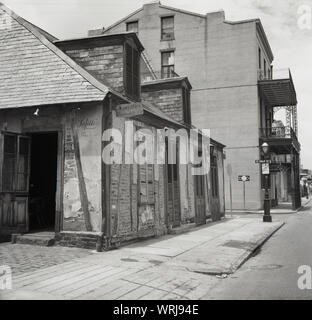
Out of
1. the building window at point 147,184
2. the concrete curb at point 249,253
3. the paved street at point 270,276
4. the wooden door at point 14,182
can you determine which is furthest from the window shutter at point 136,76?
the paved street at point 270,276

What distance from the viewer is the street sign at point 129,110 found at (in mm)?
9122

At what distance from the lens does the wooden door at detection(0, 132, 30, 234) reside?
1018cm

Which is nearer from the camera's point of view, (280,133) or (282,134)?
(282,134)

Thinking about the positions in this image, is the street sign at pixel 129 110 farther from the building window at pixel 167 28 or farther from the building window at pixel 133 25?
the building window at pixel 133 25

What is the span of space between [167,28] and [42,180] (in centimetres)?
2296

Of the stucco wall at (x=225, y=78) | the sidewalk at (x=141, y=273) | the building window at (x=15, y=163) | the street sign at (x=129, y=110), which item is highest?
the stucco wall at (x=225, y=78)

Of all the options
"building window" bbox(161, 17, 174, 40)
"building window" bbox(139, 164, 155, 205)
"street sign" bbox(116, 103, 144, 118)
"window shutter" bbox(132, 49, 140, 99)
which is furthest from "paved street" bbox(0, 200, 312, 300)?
"building window" bbox(161, 17, 174, 40)

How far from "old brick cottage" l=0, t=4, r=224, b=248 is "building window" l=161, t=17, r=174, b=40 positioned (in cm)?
2032

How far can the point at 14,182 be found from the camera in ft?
34.1

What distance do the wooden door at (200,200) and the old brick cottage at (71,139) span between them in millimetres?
3882

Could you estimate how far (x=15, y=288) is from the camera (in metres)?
5.78

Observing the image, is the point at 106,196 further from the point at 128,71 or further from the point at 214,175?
the point at 214,175

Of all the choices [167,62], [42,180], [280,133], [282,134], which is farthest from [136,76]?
[280,133]
